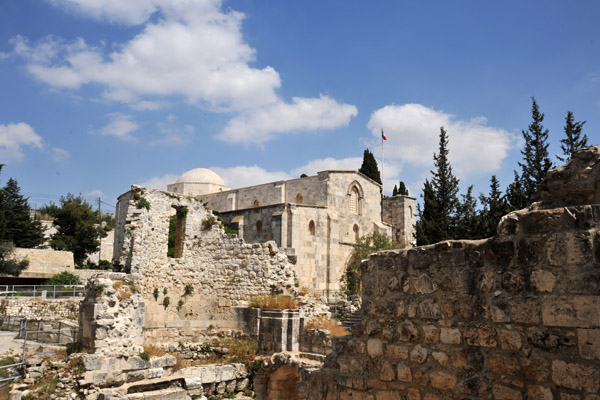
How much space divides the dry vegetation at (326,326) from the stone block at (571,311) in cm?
980

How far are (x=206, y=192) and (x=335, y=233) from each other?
652 inches

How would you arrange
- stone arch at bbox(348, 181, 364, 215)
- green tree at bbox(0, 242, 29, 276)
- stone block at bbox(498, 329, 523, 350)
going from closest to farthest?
stone block at bbox(498, 329, 523, 350), green tree at bbox(0, 242, 29, 276), stone arch at bbox(348, 181, 364, 215)

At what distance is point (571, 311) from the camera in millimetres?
2955

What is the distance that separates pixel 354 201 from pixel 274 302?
64.6ft

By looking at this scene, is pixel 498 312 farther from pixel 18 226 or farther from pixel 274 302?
pixel 18 226

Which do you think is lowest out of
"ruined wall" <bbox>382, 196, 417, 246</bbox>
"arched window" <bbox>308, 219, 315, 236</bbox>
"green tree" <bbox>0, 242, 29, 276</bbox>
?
"green tree" <bbox>0, 242, 29, 276</bbox>

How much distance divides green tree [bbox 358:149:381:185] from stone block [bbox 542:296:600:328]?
3894 centimetres

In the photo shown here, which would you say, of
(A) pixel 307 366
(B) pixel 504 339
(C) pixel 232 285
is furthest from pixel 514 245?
(C) pixel 232 285

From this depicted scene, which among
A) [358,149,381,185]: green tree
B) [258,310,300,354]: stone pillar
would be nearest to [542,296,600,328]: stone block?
[258,310,300,354]: stone pillar

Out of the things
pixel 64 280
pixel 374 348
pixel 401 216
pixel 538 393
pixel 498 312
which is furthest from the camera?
pixel 401 216

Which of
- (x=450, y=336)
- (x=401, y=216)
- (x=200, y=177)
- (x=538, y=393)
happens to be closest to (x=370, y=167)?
(x=401, y=216)

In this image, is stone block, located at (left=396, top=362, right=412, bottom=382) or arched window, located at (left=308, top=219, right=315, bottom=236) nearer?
stone block, located at (left=396, top=362, right=412, bottom=382)

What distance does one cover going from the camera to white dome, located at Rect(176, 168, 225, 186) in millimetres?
43219

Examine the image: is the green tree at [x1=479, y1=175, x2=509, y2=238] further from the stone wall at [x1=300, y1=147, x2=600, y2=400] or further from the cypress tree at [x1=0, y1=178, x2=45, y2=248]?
the cypress tree at [x1=0, y1=178, x2=45, y2=248]
